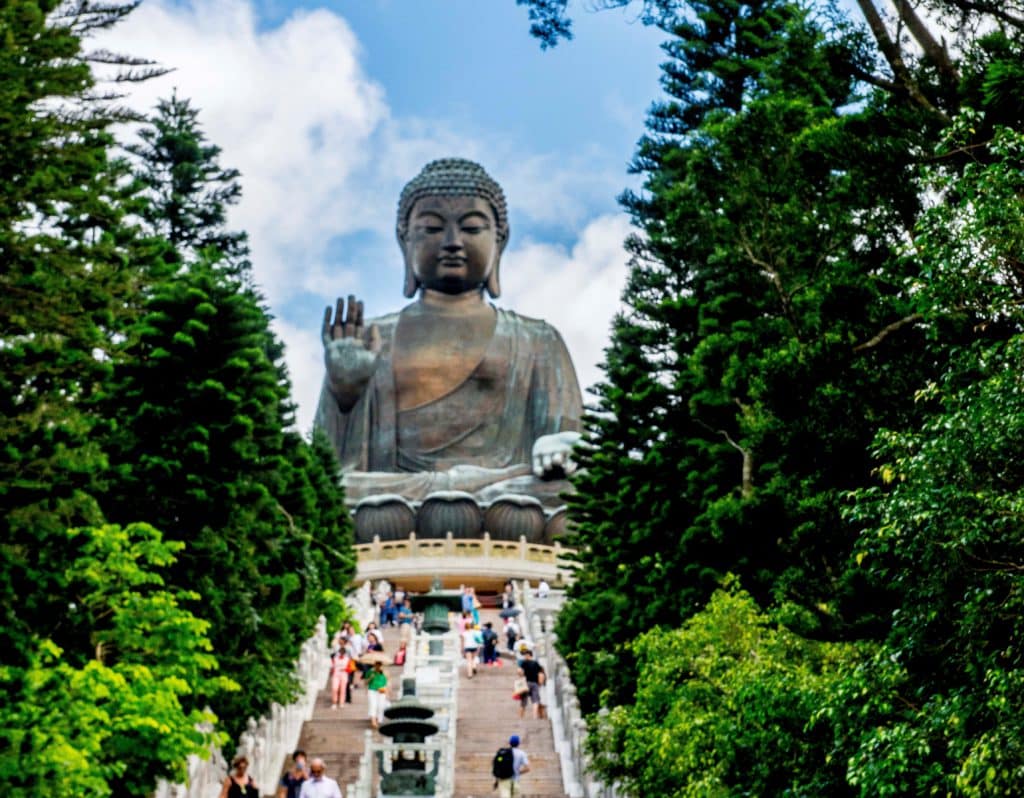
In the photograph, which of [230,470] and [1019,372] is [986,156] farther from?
[230,470]

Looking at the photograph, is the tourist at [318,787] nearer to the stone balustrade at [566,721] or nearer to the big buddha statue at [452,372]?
the stone balustrade at [566,721]

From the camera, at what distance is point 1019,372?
7.28 metres

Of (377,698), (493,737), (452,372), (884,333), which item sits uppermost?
(452,372)

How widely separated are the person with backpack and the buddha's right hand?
78.4ft

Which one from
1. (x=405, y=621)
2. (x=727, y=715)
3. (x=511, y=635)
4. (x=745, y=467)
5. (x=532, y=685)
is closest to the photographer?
(x=727, y=715)

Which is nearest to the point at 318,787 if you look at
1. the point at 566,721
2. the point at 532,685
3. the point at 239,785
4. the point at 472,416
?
the point at 239,785

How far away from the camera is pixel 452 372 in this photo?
41344mm

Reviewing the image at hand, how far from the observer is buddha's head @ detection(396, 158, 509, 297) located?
4103 centimetres

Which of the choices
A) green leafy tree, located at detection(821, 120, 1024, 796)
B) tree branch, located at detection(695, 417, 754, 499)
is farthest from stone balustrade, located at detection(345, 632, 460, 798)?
green leafy tree, located at detection(821, 120, 1024, 796)

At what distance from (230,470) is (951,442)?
9.71 metres

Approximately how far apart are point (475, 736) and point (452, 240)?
952 inches

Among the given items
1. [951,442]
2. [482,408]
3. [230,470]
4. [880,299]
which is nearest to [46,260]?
[230,470]

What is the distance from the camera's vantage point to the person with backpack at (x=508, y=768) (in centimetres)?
1502

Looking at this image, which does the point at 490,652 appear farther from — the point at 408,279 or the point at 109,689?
the point at 408,279
